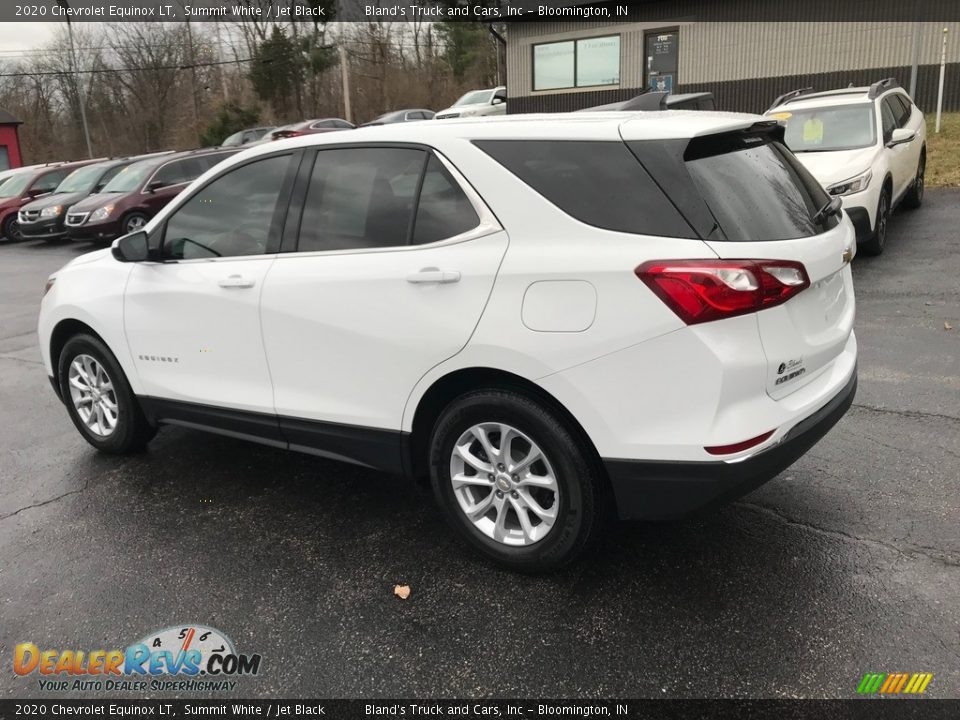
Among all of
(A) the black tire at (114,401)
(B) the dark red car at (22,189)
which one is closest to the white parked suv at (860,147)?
(A) the black tire at (114,401)

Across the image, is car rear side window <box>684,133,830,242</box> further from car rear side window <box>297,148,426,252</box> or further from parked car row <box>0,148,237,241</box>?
parked car row <box>0,148,237,241</box>

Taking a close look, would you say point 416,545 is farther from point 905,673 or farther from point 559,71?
point 559,71

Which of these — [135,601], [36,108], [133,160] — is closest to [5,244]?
[133,160]

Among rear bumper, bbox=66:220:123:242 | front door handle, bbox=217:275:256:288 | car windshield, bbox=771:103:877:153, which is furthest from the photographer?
rear bumper, bbox=66:220:123:242

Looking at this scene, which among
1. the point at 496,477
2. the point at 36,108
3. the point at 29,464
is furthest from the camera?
the point at 36,108

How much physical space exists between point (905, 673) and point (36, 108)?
57589 mm

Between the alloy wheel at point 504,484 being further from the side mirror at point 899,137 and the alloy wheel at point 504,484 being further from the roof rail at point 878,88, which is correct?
the roof rail at point 878,88

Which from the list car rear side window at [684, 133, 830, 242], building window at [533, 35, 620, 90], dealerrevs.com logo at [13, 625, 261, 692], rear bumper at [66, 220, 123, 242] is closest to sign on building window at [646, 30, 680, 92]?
building window at [533, 35, 620, 90]

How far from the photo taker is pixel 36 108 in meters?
49.5

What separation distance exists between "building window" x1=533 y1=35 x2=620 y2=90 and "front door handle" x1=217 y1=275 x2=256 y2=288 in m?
22.1

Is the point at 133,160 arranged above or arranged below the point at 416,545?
above

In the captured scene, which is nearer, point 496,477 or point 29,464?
point 496,477

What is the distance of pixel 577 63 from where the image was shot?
24.3 meters

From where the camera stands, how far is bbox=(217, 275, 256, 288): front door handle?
3717 mm
